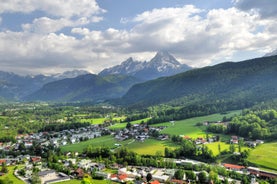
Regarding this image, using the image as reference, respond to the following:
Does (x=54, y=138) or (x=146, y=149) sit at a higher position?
(x=54, y=138)

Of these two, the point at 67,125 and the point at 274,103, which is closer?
the point at 274,103

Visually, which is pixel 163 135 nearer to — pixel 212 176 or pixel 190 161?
pixel 190 161

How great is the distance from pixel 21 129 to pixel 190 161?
321ft

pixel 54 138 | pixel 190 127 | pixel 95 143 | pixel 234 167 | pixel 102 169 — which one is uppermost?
pixel 190 127

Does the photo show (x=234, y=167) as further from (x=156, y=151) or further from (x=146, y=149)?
(x=146, y=149)

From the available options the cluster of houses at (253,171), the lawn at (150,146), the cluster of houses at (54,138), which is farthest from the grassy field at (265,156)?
the cluster of houses at (54,138)

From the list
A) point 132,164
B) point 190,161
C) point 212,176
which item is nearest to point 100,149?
point 132,164

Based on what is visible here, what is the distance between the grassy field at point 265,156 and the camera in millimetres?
64250

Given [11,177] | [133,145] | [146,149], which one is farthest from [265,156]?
[11,177]

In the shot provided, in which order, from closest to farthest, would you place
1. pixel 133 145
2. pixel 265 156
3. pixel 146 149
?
1. pixel 265 156
2. pixel 146 149
3. pixel 133 145

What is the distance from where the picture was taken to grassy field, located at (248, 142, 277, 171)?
6425 cm

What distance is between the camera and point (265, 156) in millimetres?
68812

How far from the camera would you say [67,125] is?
139625 millimetres

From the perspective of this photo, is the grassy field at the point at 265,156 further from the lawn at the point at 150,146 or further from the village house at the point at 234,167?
the lawn at the point at 150,146
